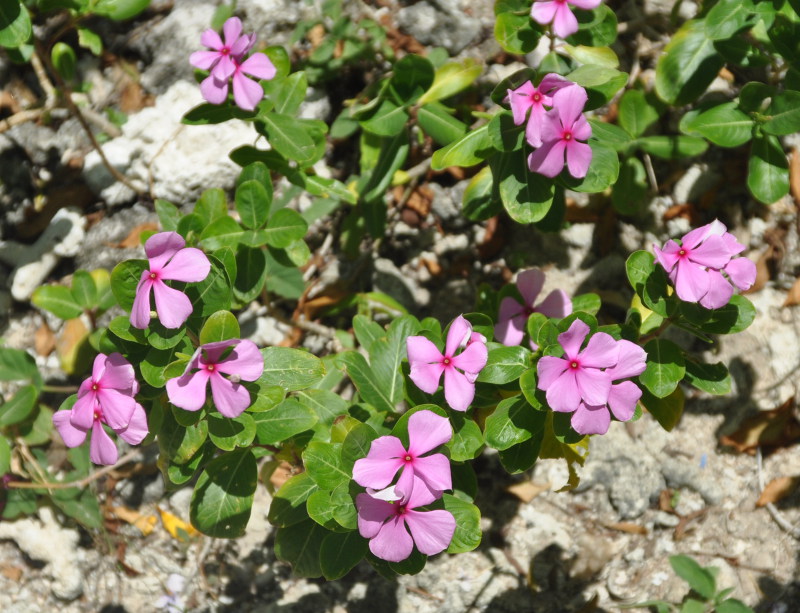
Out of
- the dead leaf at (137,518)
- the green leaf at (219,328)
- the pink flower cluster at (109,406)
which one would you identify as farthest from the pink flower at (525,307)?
the dead leaf at (137,518)

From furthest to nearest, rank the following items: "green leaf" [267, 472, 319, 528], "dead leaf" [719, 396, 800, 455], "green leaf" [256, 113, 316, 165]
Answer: "dead leaf" [719, 396, 800, 455], "green leaf" [256, 113, 316, 165], "green leaf" [267, 472, 319, 528]

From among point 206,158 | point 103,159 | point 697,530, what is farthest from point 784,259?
point 103,159

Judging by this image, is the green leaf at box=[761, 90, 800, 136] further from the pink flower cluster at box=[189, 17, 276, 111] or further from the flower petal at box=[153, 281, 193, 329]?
the flower petal at box=[153, 281, 193, 329]

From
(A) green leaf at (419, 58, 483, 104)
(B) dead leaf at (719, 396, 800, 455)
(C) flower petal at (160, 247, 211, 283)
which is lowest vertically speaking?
(B) dead leaf at (719, 396, 800, 455)

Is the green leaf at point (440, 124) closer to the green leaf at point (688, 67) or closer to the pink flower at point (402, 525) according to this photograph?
the green leaf at point (688, 67)

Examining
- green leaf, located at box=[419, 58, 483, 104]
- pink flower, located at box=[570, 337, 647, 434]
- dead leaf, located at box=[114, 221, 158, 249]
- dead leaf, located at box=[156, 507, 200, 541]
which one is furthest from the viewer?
dead leaf, located at box=[114, 221, 158, 249]

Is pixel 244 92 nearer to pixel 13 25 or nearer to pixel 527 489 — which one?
pixel 13 25

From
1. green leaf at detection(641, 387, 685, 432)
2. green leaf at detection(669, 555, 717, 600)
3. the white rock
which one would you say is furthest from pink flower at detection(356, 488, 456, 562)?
the white rock

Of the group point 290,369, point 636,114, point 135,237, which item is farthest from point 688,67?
point 135,237
